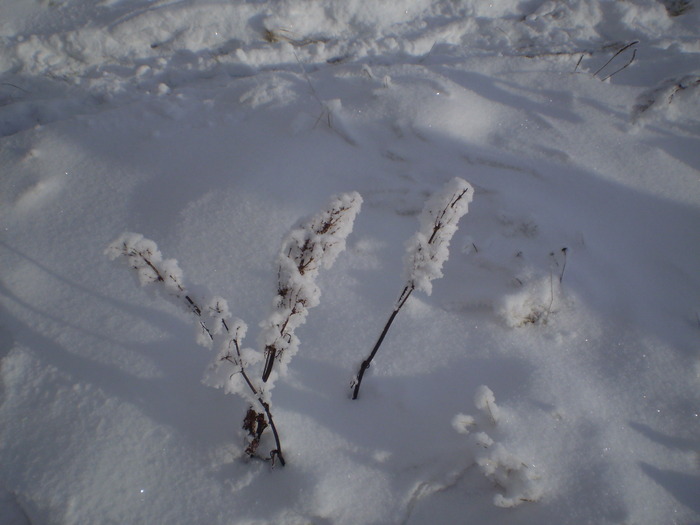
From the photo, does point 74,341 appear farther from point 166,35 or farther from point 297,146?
point 166,35

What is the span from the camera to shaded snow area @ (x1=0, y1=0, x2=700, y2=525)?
5.02 feet

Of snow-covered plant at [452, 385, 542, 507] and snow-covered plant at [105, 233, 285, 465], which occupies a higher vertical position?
snow-covered plant at [105, 233, 285, 465]

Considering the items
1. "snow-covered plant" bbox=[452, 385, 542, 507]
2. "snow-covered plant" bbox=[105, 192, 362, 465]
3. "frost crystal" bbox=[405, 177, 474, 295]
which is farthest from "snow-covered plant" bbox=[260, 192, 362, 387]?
"snow-covered plant" bbox=[452, 385, 542, 507]

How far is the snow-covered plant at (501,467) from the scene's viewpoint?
1477mm

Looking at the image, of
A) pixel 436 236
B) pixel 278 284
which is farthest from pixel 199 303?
pixel 436 236

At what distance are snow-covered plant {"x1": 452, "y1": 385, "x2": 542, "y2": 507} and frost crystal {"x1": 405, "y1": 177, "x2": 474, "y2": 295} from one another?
530 mm

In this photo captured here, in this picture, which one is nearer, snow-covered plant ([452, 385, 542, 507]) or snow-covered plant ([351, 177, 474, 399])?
snow-covered plant ([351, 177, 474, 399])

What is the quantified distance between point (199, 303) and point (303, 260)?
36cm

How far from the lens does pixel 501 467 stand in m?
1.51

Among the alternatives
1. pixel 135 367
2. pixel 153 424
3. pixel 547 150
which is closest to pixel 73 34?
pixel 135 367

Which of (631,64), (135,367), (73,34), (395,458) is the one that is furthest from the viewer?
(73,34)

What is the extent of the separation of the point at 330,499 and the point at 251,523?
0.94ft

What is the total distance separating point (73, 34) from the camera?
334cm

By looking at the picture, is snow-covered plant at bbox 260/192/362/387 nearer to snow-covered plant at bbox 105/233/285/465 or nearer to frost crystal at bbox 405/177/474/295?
snow-covered plant at bbox 105/233/285/465
